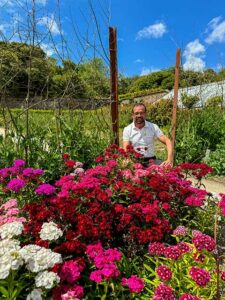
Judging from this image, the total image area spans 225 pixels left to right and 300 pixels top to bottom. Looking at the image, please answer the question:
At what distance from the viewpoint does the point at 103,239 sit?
228 cm

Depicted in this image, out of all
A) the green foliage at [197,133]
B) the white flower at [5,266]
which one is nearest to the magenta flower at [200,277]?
the white flower at [5,266]

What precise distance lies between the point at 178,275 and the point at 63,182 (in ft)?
3.84

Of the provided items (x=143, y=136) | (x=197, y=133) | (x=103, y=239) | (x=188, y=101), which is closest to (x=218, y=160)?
(x=197, y=133)

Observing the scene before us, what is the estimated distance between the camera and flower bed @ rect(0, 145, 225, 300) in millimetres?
1629

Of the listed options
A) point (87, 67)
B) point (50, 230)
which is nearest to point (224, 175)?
point (87, 67)

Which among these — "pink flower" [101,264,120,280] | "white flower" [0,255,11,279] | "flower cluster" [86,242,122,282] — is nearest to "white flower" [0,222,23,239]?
"white flower" [0,255,11,279]

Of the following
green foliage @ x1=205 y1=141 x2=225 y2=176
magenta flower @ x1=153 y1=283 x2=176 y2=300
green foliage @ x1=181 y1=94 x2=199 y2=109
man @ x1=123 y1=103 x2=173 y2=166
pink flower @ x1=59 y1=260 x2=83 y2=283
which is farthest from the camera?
green foliage @ x1=181 y1=94 x2=199 y2=109

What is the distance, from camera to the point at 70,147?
4.38 metres

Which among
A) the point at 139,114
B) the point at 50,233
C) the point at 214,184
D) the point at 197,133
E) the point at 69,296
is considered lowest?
the point at 214,184

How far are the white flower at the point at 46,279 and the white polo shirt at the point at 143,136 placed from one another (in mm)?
2976

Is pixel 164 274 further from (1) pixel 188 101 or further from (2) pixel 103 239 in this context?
(1) pixel 188 101

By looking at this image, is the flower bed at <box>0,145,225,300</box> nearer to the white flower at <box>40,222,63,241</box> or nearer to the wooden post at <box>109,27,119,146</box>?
the white flower at <box>40,222,63,241</box>

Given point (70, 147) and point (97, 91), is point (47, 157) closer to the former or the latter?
point (70, 147)

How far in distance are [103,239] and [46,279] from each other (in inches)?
31.4
